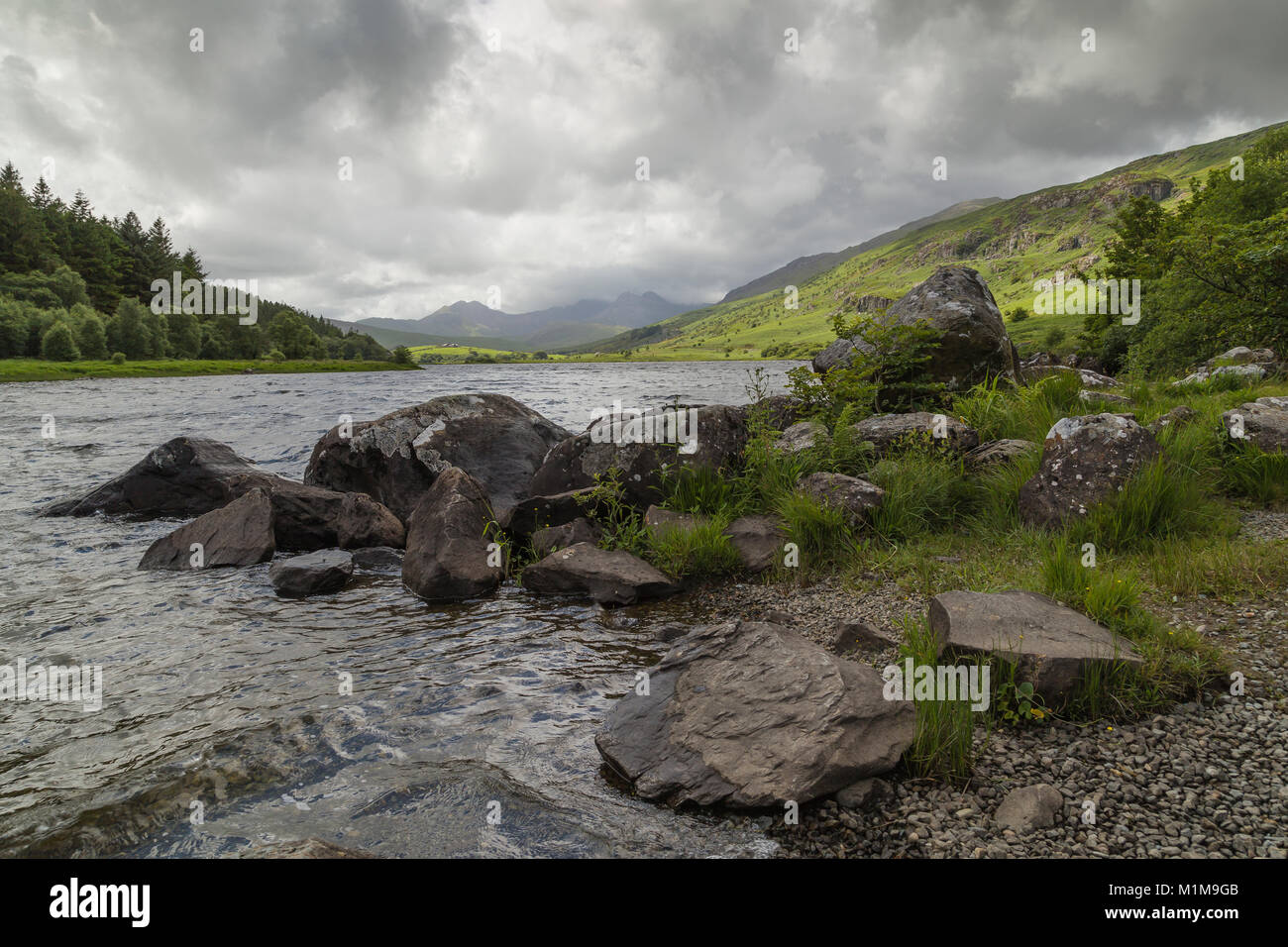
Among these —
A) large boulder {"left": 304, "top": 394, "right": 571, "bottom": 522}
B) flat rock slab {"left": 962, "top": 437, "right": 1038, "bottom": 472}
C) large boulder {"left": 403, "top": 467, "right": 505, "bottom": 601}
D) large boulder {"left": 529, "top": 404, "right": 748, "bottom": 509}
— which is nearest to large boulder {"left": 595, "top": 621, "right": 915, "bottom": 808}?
large boulder {"left": 403, "top": 467, "right": 505, "bottom": 601}

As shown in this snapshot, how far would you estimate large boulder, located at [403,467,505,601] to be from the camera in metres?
10.4

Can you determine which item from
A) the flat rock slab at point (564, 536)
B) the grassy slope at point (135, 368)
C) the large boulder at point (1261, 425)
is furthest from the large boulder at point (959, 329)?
the grassy slope at point (135, 368)

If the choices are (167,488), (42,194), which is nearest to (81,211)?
(42,194)

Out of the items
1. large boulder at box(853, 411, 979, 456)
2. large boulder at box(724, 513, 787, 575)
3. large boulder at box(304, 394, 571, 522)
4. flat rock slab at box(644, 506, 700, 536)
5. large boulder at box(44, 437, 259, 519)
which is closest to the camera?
large boulder at box(724, 513, 787, 575)

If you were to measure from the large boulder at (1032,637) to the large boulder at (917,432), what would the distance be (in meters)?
5.37

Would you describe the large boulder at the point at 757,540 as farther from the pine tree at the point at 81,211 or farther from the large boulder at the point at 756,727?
the pine tree at the point at 81,211

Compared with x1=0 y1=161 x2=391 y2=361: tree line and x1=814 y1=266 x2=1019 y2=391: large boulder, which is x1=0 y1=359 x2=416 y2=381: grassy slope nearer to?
x1=0 y1=161 x2=391 y2=361: tree line

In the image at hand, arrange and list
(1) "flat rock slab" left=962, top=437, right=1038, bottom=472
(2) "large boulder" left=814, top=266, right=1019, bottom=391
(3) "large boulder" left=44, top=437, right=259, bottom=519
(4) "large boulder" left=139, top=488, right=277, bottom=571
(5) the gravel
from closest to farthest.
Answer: (5) the gravel < (1) "flat rock slab" left=962, top=437, right=1038, bottom=472 < (4) "large boulder" left=139, top=488, right=277, bottom=571 < (2) "large boulder" left=814, top=266, right=1019, bottom=391 < (3) "large boulder" left=44, top=437, right=259, bottom=519

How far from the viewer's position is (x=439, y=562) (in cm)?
1048

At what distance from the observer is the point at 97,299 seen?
4648 inches

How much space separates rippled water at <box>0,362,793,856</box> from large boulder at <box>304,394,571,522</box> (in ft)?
13.6

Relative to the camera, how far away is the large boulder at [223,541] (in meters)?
12.0

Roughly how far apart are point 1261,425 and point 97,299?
161m
